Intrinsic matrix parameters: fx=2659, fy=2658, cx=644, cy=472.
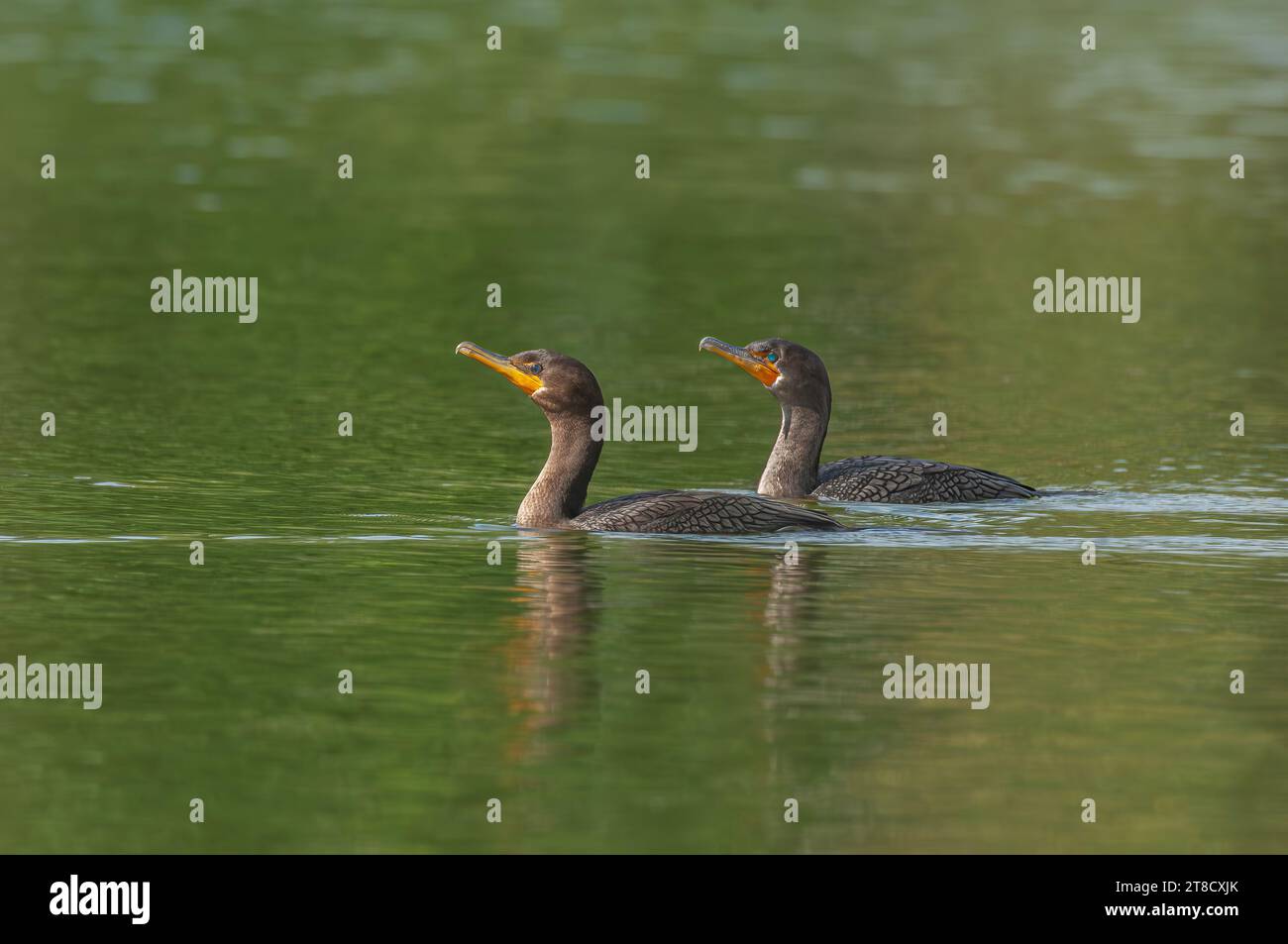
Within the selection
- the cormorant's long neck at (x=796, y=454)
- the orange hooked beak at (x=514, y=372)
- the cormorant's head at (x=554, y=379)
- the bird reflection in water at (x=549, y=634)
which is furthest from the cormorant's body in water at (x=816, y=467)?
the bird reflection in water at (x=549, y=634)

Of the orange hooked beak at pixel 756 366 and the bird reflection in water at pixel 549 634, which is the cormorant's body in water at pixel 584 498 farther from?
the orange hooked beak at pixel 756 366

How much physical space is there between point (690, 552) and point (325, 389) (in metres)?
7.41

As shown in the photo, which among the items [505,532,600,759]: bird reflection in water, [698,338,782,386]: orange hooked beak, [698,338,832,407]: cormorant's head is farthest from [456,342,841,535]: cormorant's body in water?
[698,338,832,407]: cormorant's head

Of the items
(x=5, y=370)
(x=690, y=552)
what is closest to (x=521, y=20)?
(x=5, y=370)

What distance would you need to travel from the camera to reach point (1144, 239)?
33938mm

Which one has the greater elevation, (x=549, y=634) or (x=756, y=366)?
(x=756, y=366)

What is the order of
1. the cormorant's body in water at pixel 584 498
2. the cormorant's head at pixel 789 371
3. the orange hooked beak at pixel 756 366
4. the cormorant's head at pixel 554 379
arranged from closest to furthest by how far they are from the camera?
the cormorant's body in water at pixel 584 498, the cormorant's head at pixel 554 379, the orange hooked beak at pixel 756 366, the cormorant's head at pixel 789 371

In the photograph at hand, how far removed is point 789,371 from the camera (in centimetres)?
2083

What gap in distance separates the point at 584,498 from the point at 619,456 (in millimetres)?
3133

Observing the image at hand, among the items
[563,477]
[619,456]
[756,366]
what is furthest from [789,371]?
[563,477]

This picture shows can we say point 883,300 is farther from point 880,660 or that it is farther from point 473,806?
point 473,806

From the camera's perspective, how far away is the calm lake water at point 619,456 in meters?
11.9

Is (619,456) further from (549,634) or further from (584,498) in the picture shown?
(549,634)

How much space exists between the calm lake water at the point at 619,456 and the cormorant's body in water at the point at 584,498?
21cm
